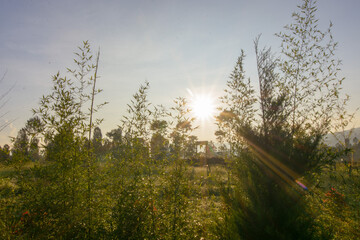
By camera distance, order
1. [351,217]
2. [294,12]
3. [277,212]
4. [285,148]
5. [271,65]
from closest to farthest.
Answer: [277,212] < [285,148] < [271,65] < [351,217] < [294,12]

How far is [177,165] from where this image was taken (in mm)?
3691

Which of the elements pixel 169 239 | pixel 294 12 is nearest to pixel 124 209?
pixel 169 239

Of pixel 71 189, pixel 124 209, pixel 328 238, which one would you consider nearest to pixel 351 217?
pixel 328 238

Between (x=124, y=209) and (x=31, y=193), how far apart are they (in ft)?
4.44

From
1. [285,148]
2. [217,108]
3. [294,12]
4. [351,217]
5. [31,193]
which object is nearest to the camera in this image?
[285,148]

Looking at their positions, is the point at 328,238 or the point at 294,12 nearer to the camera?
the point at 328,238

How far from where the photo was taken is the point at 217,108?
553 centimetres

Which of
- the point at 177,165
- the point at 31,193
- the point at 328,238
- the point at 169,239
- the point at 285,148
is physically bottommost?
the point at 169,239

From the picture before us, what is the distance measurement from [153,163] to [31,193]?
1800mm

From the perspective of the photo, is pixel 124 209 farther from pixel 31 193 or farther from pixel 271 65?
pixel 271 65

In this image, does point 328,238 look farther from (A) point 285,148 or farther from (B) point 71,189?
(B) point 71,189

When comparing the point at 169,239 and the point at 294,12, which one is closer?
the point at 169,239

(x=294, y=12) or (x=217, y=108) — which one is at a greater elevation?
(x=294, y=12)

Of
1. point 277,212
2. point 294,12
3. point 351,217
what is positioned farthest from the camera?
point 294,12
